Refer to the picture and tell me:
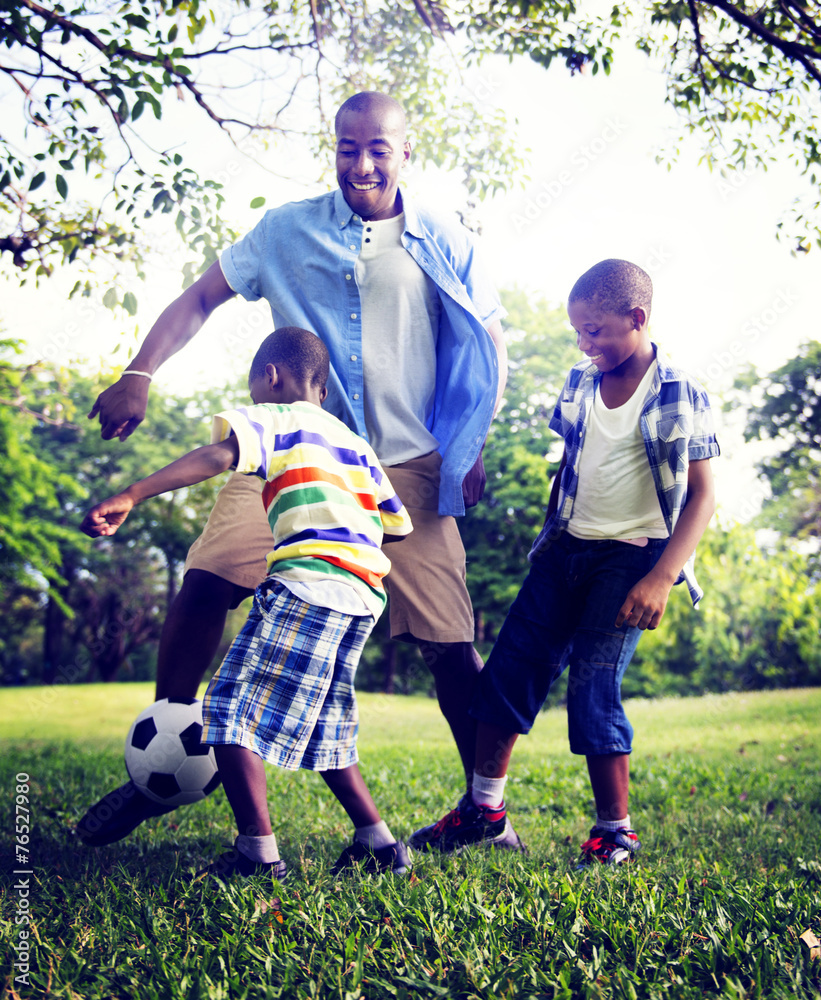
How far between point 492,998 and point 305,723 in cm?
96

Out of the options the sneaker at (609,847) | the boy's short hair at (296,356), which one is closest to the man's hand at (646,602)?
the sneaker at (609,847)

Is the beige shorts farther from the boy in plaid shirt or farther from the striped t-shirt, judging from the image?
the striped t-shirt

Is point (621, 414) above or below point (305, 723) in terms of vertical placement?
above

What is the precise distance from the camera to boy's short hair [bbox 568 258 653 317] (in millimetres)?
3027

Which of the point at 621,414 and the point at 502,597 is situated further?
the point at 502,597

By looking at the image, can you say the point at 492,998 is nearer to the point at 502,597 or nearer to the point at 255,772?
the point at 255,772

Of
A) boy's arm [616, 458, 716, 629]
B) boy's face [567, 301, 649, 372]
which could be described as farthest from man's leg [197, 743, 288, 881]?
boy's face [567, 301, 649, 372]

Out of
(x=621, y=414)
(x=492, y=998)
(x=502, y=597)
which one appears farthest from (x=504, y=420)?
(x=492, y=998)

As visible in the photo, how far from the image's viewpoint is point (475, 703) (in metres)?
3.17

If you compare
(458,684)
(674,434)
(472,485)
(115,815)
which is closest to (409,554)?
(472,485)

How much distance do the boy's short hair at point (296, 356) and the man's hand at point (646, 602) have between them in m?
1.33

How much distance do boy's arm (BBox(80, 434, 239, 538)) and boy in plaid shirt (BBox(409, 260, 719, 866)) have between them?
1.42m

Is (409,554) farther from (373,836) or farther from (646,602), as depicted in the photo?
(373,836)

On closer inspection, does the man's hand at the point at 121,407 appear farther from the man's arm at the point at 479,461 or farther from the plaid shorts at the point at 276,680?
the man's arm at the point at 479,461
